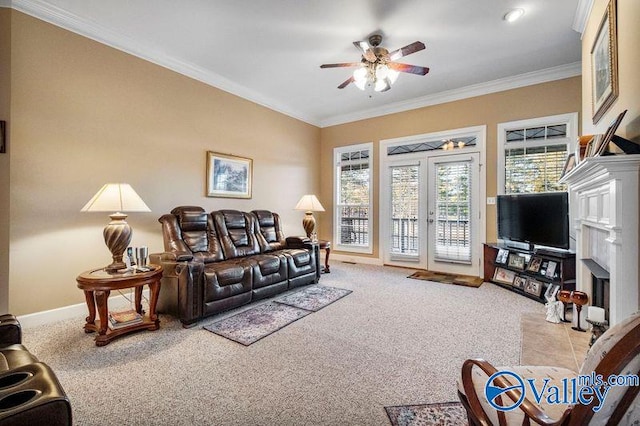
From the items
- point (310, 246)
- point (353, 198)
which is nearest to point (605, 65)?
point (310, 246)

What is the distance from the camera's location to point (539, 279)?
141 inches

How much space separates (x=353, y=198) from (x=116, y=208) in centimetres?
436

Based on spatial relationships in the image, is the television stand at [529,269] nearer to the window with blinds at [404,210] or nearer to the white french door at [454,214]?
the white french door at [454,214]

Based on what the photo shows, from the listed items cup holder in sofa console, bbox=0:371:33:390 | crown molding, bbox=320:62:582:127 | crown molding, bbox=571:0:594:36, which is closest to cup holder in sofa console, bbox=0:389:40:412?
cup holder in sofa console, bbox=0:371:33:390

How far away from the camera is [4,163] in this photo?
2.63 metres

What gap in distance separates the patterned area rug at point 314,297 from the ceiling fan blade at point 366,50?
2810 millimetres

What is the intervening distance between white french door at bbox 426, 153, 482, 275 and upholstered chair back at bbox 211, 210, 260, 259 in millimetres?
3085

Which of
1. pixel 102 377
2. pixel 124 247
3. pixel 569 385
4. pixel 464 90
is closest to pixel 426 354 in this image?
pixel 569 385

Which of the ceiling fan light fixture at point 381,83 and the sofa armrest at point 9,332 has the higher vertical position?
the ceiling fan light fixture at point 381,83

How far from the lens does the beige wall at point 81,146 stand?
272cm

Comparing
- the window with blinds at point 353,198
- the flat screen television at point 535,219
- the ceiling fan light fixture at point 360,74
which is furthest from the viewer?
the window with blinds at point 353,198

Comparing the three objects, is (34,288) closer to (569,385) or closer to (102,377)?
(102,377)

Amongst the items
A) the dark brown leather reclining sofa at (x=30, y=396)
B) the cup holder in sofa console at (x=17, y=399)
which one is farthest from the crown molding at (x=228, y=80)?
the cup holder in sofa console at (x=17, y=399)

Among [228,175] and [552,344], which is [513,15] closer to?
[552,344]
